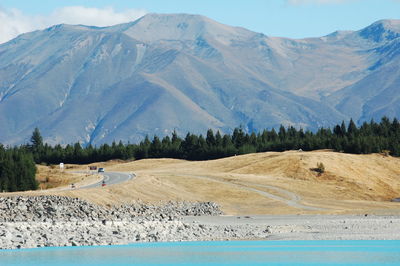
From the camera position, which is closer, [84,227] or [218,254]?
[218,254]

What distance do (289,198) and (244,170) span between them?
32.1 meters

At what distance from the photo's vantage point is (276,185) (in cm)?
13612

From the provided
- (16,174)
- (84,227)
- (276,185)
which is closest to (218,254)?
(84,227)

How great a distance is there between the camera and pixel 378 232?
259ft

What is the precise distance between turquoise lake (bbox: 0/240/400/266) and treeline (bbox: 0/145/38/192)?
4497cm

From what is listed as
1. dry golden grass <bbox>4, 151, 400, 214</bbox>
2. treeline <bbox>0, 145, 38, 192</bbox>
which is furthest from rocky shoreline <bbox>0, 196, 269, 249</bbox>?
treeline <bbox>0, 145, 38, 192</bbox>

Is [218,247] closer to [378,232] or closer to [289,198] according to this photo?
[378,232]

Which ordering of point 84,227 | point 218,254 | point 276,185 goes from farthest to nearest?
point 276,185 < point 84,227 < point 218,254

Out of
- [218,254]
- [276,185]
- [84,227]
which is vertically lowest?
[218,254]

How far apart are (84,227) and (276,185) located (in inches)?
2734

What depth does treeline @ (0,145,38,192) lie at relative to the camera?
355 feet

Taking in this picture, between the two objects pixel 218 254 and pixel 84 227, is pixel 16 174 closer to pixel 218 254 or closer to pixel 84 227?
pixel 84 227

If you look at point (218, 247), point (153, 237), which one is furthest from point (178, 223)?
point (218, 247)

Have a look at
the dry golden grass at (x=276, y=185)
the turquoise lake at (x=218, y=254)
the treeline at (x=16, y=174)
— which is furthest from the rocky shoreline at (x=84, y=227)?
the treeline at (x=16, y=174)
